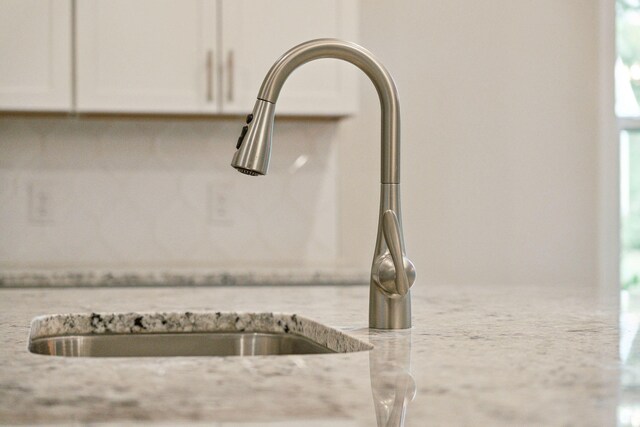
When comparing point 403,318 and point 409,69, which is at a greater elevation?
point 409,69

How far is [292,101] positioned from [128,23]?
581 mm

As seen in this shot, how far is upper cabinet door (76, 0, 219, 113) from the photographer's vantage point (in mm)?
2555

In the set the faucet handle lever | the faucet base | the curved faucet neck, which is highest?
the curved faucet neck

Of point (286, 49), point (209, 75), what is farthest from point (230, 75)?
point (286, 49)

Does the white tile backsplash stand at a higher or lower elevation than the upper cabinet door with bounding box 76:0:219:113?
lower

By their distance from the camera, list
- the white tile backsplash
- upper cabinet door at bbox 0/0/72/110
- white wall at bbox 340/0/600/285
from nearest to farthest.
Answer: upper cabinet door at bbox 0/0/72/110 → the white tile backsplash → white wall at bbox 340/0/600/285

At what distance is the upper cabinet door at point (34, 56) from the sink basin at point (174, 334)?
1495 millimetres

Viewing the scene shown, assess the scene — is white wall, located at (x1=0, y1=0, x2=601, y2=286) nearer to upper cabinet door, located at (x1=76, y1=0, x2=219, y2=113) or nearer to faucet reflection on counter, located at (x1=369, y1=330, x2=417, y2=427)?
upper cabinet door, located at (x1=76, y1=0, x2=219, y2=113)

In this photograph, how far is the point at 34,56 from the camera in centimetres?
254

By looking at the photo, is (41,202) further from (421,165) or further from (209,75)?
(421,165)

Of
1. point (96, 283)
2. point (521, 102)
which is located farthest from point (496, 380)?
point (521, 102)

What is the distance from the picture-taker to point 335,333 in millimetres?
1043

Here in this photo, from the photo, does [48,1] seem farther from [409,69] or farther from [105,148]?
[409,69]

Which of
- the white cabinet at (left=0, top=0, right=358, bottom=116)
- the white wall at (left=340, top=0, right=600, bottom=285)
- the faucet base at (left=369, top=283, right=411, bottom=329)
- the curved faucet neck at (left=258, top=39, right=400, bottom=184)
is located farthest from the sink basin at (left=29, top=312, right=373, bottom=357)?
the white wall at (left=340, top=0, right=600, bottom=285)
